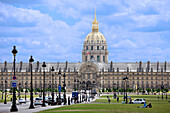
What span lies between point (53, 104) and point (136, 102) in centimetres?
1559

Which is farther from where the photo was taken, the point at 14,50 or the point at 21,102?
the point at 21,102

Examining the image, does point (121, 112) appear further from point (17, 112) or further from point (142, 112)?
point (17, 112)

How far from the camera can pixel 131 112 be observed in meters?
55.9

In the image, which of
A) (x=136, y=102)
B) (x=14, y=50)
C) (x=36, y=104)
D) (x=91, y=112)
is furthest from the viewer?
(x=136, y=102)

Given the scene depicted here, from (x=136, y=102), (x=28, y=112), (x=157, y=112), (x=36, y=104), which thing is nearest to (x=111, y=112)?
(x=157, y=112)

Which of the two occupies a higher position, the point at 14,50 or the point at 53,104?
the point at 14,50

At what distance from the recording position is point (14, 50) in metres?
59.7

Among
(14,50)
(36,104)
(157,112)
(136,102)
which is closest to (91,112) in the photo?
(157,112)

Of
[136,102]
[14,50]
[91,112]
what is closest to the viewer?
[91,112]

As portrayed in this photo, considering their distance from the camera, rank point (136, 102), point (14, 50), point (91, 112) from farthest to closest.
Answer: point (136, 102) < point (14, 50) < point (91, 112)

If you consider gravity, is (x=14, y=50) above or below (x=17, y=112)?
above

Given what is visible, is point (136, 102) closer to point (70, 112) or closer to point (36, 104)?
point (36, 104)

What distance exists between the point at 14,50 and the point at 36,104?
76.4 feet

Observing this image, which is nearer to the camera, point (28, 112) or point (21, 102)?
point (28, 112)
